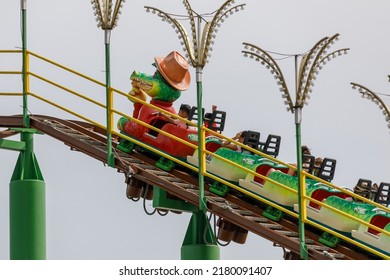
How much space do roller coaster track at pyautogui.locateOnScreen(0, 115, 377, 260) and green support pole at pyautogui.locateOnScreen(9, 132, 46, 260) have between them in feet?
1.86

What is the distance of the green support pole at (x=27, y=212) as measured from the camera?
81.1 ft

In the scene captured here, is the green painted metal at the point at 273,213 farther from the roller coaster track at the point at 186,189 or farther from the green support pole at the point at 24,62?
the green support pole at the point at 24,62

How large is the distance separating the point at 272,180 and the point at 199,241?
1.57m

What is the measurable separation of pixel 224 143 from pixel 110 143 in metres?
1.49

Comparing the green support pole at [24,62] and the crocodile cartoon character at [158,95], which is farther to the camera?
the crocodile cartoon character at [158,95]

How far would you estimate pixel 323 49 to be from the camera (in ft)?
76.0

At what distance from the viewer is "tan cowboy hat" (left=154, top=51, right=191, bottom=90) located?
87.4 feet

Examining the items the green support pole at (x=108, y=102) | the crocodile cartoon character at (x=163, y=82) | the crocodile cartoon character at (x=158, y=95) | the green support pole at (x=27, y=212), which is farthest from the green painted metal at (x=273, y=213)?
the crocodile cartoon character at (x=163, y=82)

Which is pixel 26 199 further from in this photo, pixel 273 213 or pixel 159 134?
pixel 273 213

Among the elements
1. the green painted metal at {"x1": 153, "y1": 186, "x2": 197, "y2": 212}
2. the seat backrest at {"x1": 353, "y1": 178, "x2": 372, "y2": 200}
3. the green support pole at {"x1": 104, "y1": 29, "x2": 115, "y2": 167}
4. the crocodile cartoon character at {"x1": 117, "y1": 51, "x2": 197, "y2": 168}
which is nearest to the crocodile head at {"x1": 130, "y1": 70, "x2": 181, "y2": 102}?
the crocodile cartoon character at {"x1": 117, "y1": 51, "x2": 197, "y2": 168}

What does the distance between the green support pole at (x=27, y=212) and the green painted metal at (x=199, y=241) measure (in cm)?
177

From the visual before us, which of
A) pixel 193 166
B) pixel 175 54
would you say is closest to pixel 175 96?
pixel 175 54

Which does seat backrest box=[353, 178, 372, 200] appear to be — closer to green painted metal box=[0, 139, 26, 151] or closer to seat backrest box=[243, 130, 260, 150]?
seat backrest box=[243, 130, 260, 150]

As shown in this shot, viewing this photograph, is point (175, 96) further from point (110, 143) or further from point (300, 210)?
point (300, 210)
